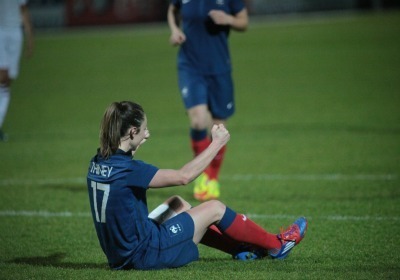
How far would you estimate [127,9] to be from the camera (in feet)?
111

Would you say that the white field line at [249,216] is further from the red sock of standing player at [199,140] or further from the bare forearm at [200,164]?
the bare forearm at [200,164]

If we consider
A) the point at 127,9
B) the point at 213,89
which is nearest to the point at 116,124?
the point at 213,89

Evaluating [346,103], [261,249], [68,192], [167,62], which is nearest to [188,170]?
[261,249]

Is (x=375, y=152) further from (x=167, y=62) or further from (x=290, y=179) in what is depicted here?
(x=167, y=62)

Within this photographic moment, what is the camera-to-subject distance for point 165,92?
1959cm

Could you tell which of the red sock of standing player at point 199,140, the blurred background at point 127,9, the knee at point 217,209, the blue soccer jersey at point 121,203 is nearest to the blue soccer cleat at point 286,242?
the knee at point 217,209

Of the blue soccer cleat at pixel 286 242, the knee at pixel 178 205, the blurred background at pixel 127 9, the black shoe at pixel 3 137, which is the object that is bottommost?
the blurred background at pixel 127 9

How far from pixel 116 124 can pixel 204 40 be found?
382cm

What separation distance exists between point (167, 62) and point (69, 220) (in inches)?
694

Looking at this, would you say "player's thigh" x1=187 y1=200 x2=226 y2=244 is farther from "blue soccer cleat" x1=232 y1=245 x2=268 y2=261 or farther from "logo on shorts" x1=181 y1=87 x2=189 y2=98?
"logo on shorts" x1=181 y1=87 x2=189 y2=98

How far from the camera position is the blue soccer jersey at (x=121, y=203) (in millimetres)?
5286

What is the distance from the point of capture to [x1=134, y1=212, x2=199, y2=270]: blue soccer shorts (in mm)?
5449

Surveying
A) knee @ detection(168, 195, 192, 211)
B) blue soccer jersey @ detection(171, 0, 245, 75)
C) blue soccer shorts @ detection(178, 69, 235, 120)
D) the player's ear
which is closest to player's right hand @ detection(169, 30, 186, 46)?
blue soccer jersey @ detection(171, 0, 245, 75)

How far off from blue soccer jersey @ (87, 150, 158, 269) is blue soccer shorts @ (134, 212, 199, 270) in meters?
0.06
